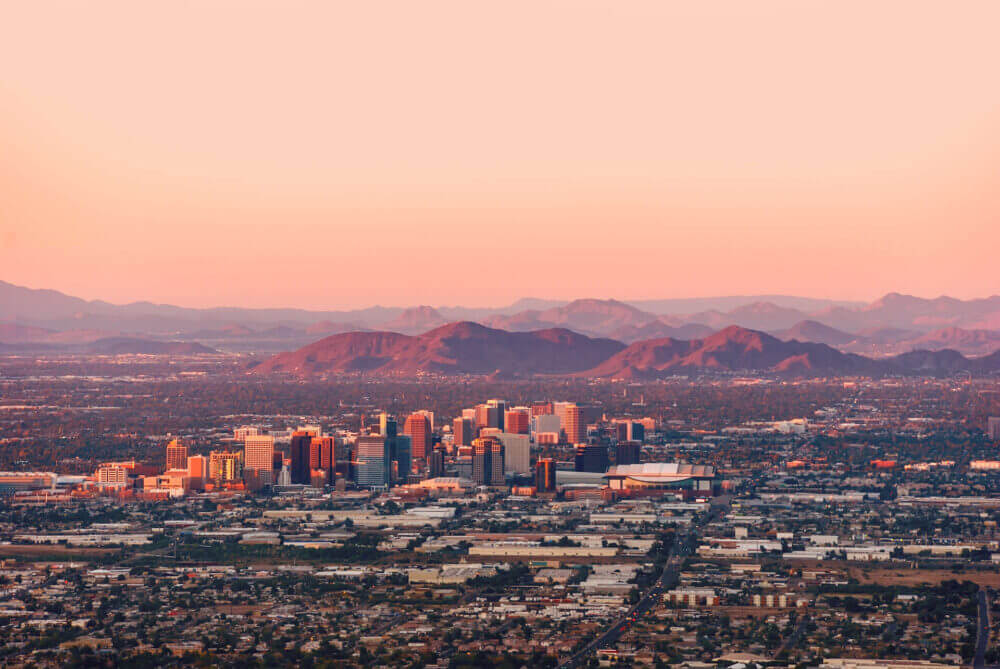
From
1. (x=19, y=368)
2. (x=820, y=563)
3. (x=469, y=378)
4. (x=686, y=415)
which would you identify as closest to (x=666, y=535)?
(x=820, y=563)

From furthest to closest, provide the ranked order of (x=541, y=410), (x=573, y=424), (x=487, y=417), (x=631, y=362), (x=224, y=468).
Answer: (x=631, y=362)
(x=541, y=410)
(x=573, y=424)
(x=487, y=417)
(x=224, y=468)

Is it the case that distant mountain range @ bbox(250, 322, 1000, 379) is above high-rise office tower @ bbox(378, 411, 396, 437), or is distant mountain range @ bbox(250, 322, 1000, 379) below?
above

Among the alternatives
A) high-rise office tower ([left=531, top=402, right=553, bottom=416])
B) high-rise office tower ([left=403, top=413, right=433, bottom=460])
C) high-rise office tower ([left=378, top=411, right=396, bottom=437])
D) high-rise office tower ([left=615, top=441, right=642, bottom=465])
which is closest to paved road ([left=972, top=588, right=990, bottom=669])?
high-rise office tower ([left=615, top=441, right=642, bottom=465])

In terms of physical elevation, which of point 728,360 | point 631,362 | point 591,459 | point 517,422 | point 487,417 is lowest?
point 591,459

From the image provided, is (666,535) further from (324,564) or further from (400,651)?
(400,651)

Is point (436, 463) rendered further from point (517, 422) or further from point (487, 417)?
point (487, 417)

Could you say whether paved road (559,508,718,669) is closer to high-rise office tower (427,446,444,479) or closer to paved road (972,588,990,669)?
paved road (972,588,990,669)

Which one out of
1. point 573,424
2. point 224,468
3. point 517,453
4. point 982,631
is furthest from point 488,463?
point 982,631
